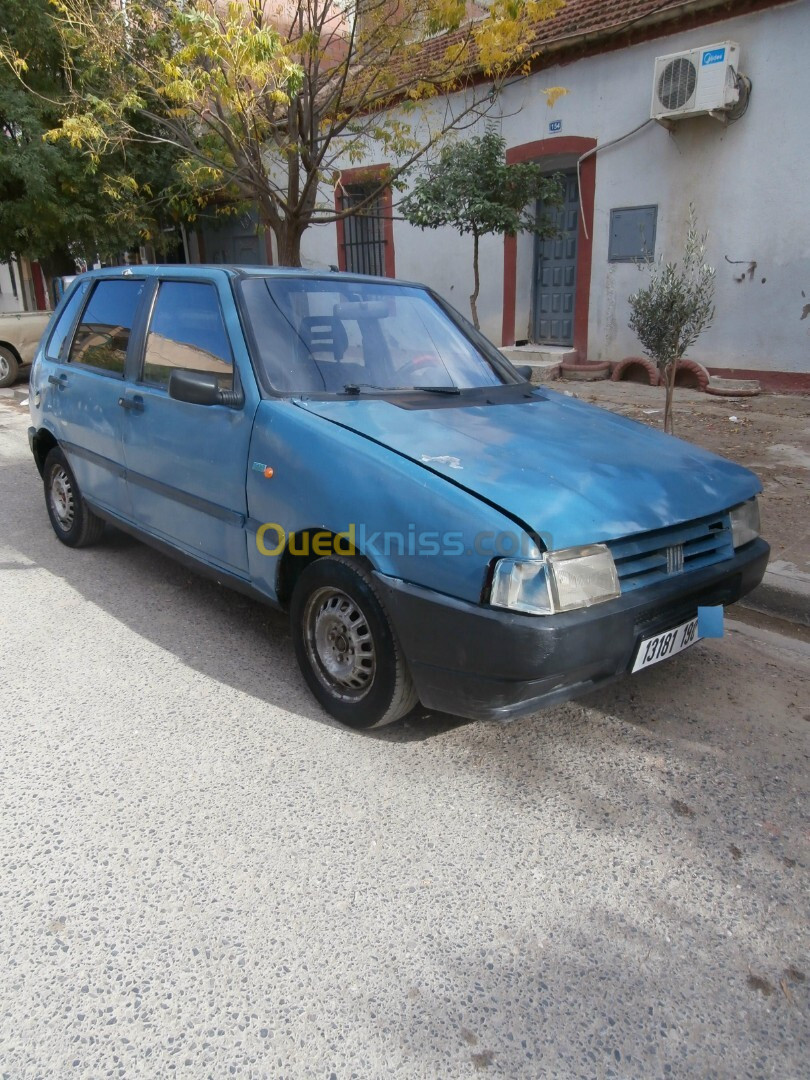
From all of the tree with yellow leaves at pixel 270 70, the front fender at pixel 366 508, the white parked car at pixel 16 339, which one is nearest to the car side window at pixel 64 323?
the front fender at pixel 366 508

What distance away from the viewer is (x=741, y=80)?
30.9 ft

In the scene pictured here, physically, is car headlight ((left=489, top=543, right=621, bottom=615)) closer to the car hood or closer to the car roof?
the car hood

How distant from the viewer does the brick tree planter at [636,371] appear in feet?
35.8

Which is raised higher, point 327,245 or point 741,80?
point 741,80

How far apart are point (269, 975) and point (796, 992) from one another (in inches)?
53.9

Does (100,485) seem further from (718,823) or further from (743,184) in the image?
(743,184)

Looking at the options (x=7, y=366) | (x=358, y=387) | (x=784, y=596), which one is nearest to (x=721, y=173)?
(x=784, y=596)

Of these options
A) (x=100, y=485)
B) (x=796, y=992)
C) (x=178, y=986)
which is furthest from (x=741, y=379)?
(x=178, y=986)

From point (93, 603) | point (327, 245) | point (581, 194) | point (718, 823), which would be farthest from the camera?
point (327, 245)

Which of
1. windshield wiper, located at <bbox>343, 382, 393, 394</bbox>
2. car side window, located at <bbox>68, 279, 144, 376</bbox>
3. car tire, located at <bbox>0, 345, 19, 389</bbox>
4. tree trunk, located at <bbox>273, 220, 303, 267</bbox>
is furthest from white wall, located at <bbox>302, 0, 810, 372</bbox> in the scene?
car tire, located at <bbox>0, 345, 19, 389</bbox>

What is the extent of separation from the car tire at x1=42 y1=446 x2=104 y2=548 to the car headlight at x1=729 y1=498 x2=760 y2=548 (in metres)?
3.70

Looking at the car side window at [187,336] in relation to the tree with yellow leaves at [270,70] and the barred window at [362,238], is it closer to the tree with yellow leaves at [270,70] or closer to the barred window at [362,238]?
the tree with yellow leaves at [270,70]

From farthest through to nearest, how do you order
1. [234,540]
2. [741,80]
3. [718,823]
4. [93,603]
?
[741,80] → [93,603] → [234,540] → [718,823]

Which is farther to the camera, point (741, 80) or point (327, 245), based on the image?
point (327, 245)
